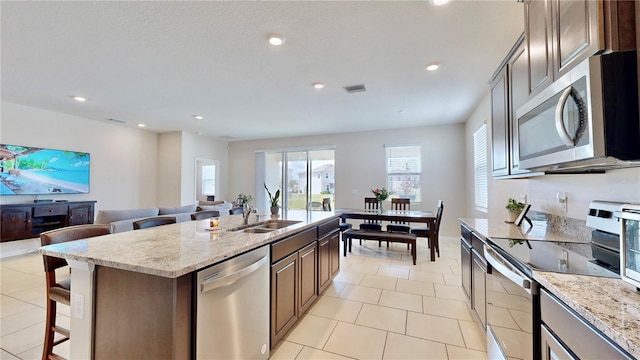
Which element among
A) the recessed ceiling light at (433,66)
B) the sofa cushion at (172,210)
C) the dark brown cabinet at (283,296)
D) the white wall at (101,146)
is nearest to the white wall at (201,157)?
the white wall at (101,146)

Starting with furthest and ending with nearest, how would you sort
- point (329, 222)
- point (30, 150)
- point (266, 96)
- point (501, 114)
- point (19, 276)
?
point (30, 150)
point (266, 96)
point (19, 276)
point (329, 222)
point (501, 114)

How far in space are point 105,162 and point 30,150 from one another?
1220 millimetres

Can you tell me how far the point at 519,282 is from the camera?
116cm

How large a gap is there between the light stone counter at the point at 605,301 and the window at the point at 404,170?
520cm

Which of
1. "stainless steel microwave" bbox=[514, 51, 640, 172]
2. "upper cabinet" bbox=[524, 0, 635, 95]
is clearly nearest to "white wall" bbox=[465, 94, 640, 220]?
"stainless steel microwave" bbox=[514, 51, 640, 172]

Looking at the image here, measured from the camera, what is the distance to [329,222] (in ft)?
9.60

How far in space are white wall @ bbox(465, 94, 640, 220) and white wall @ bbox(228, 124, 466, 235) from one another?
1.89 meters

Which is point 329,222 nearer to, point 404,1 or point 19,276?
point 404,1

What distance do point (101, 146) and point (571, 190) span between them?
765 centimetres

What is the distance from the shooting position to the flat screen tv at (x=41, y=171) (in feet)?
14.0

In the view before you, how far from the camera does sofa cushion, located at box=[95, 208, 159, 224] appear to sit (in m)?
3.35

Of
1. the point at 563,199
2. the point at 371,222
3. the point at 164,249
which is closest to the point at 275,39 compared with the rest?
the point at 164,249

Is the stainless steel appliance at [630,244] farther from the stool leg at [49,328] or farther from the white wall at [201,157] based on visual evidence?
the white wall at [201,157]

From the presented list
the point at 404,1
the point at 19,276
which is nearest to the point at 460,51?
the point at 404,1
